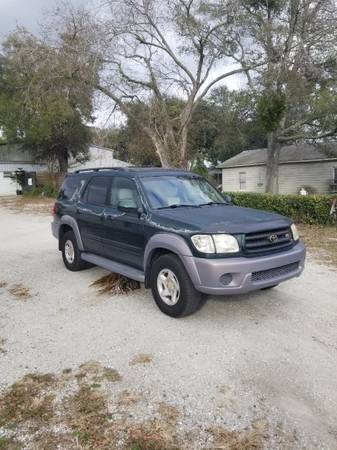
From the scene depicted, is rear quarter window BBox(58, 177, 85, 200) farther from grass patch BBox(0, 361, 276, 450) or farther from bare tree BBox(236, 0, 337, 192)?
bare tree BBox(236, 0, 337, 192)

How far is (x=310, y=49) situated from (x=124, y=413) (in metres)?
18.6

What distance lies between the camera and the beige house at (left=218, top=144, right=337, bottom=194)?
23.2 meters

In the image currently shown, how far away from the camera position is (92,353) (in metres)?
3.63

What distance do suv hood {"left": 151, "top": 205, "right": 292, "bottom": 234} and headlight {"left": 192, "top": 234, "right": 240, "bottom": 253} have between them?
0.07 m

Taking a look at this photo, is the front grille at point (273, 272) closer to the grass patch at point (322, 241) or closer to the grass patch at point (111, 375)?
the grass patch at point (111, 375)

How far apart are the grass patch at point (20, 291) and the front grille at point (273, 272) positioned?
3.33 metres

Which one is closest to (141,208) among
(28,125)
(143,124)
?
(143,124)

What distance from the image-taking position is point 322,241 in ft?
30.4

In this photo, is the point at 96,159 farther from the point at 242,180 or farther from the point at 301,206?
the point at 301,206

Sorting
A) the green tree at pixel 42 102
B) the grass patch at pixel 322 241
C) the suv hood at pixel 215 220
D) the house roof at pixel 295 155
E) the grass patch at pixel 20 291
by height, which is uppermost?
the green tree at pixel 42 102

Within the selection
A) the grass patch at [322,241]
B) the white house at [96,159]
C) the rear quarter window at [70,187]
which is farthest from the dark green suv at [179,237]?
the white house at [96,159]

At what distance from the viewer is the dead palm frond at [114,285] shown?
5.39 m

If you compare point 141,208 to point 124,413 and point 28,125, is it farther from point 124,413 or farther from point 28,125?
point 28,125

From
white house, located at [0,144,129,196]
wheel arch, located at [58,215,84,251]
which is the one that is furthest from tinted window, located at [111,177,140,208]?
white house, located at [0,144,129,196]
